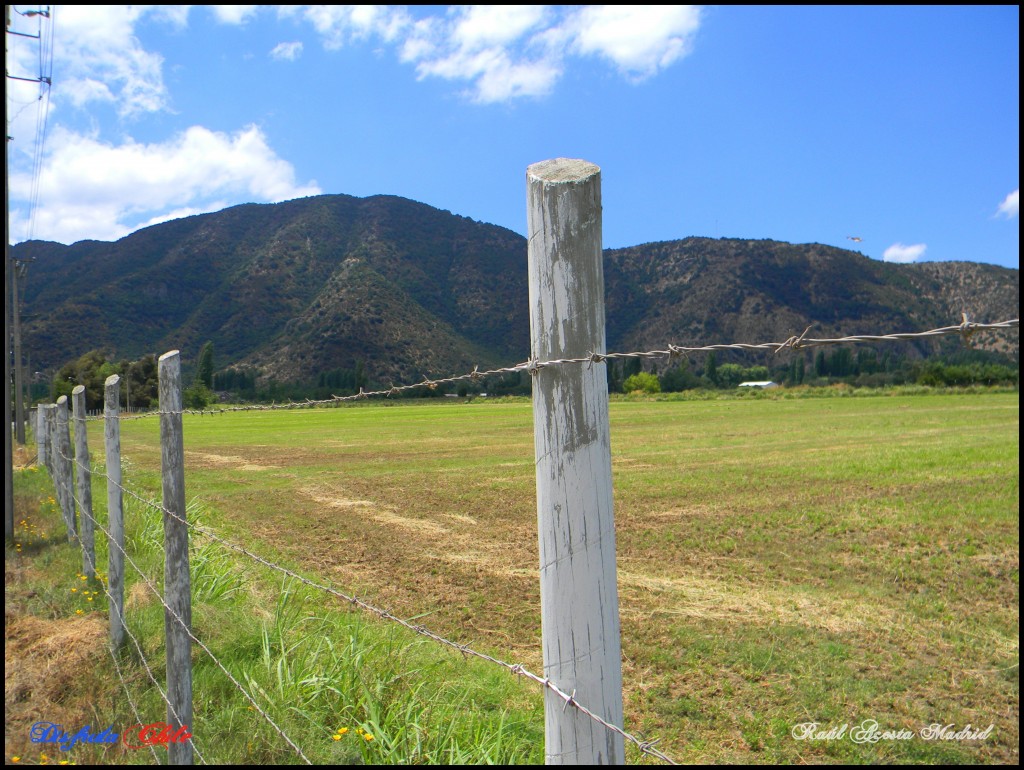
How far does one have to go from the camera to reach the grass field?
447 centimetres

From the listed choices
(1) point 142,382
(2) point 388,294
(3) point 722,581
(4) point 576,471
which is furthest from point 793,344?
(2) point 388,294

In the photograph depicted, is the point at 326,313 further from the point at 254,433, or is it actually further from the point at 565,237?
the point at 565,237

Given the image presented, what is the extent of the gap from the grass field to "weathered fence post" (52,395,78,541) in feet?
1.68

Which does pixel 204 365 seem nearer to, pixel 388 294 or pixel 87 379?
pixel 87 379

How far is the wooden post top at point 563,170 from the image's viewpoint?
157cm

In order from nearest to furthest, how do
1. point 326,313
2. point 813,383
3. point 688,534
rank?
point 688,534 < point 813,383 < point 326,313

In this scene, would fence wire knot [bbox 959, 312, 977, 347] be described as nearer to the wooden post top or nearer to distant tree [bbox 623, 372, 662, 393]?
the wooden post top

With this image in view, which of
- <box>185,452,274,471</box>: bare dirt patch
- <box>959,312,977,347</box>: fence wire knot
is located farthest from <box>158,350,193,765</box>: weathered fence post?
<box>185,452,274,471</box>: bare dirt patch

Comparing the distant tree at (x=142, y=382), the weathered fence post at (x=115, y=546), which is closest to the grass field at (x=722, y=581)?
the weathered fence post at (x=115, y=546)

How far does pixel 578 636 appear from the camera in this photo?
156cm

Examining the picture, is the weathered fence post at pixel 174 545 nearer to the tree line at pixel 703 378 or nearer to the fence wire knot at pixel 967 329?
the fence wire knot at pixel 967 329

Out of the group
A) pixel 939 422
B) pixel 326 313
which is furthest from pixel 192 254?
pixel 939 422

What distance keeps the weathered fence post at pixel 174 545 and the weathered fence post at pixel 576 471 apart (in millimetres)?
1992

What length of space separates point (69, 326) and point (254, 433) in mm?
65851
